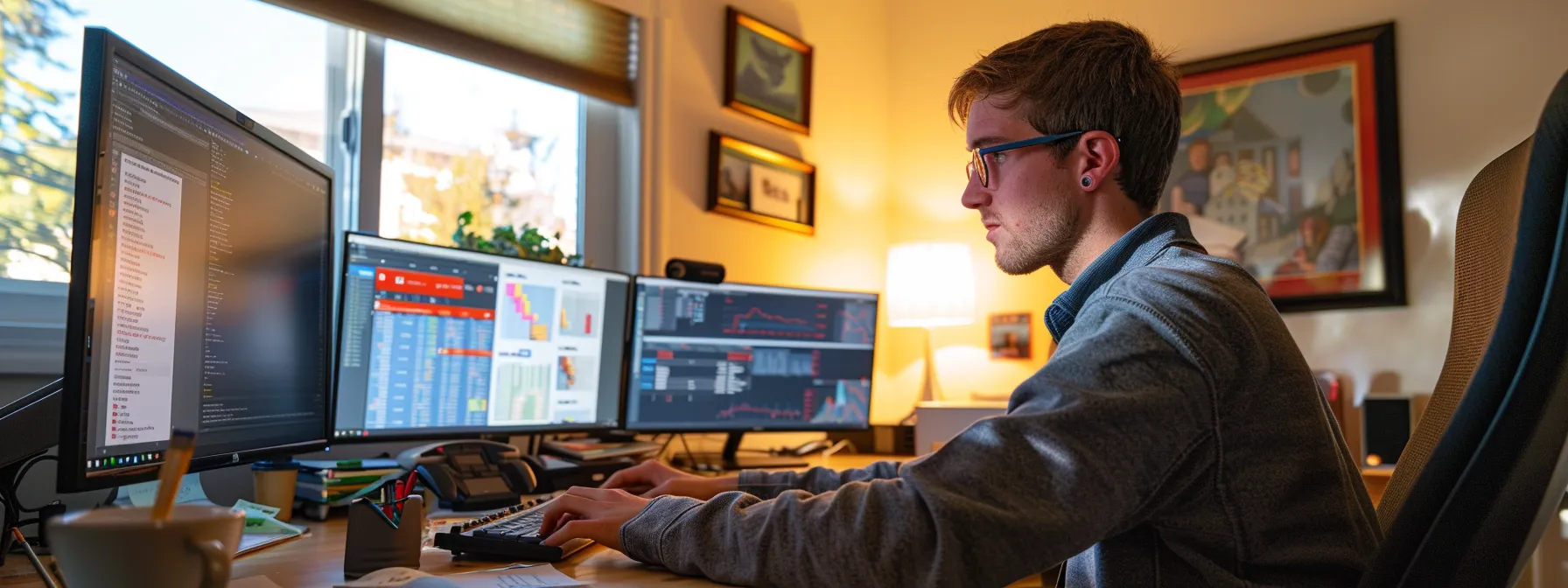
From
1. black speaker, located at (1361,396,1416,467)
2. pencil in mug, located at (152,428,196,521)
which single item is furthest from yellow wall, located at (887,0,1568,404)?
pencil in mug, located at (152,428,196,521)

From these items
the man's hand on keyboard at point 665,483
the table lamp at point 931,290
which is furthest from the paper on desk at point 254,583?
the table lamp at point 931,290

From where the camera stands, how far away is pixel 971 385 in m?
3.22

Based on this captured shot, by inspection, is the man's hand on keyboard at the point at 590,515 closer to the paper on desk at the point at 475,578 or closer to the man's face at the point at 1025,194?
the paper on desk at the point at 475,578

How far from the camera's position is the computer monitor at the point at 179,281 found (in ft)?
2.67

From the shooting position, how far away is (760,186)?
290cm

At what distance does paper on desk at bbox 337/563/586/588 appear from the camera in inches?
32.1

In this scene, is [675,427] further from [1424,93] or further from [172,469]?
[1424,93]

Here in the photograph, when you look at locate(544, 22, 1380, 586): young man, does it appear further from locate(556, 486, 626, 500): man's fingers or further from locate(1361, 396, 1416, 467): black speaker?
locate(1361, 396, 1416, 467): black speaker

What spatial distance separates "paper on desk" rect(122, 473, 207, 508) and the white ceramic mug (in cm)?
65

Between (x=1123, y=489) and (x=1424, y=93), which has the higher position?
(x=1424, y=93)

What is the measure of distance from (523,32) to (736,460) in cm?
108

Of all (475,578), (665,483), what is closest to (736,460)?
(665,483)

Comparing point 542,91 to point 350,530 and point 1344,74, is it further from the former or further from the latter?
point 1344,74

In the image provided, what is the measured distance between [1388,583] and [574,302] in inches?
57.2
